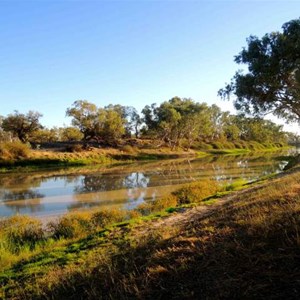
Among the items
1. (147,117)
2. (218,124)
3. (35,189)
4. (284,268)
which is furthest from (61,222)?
(218,124)

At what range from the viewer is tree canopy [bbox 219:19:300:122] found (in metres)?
26.6

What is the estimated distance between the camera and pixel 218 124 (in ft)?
423

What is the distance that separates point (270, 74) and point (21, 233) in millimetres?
23481

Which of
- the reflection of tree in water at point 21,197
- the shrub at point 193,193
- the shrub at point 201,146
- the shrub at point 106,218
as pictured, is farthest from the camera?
the shrub at point 201,146

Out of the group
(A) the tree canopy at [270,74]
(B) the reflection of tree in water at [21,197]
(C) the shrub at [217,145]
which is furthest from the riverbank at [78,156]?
(A) the tree canopy at [270,74]

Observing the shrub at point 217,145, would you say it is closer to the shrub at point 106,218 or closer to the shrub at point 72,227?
the shrub at point 106,218

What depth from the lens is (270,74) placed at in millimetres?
28016

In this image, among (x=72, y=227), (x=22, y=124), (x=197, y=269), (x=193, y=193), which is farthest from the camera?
(x=22, y=124)

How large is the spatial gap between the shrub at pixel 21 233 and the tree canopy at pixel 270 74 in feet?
66.9

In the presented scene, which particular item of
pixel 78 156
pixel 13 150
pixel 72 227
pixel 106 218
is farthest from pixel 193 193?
pixel 78 156

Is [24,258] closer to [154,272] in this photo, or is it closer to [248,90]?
[154,272]

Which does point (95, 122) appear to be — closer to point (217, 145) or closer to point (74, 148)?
point (74, 148)

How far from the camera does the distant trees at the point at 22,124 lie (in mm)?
68875

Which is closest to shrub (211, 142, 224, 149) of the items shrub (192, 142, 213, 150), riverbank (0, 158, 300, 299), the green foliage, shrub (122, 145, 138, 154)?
shrub (192, 142, 213, 150)
